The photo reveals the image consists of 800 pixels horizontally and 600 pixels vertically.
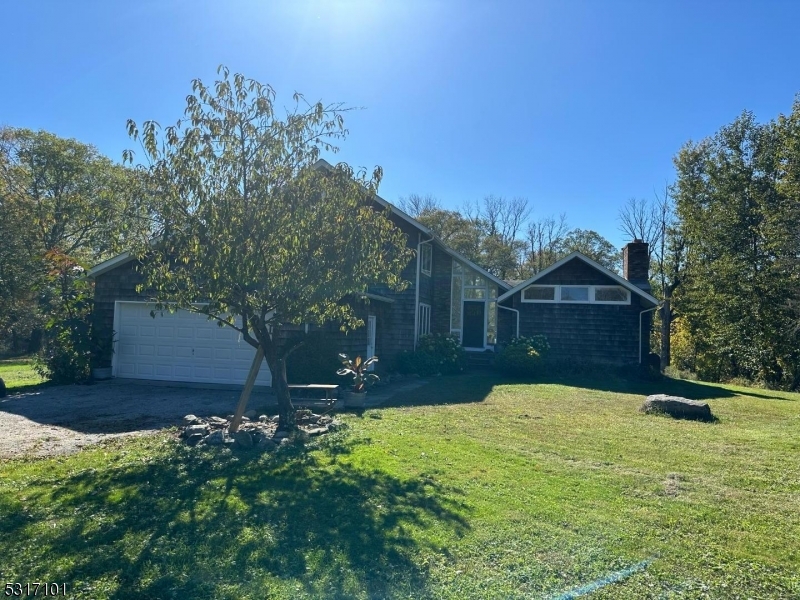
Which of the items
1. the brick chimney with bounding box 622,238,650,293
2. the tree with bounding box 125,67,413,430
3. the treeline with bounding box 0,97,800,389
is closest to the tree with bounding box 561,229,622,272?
the treeline with bounding box 0,97,800,389

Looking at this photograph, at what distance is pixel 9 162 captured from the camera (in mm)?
30938

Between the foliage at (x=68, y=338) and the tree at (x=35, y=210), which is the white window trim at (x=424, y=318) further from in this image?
the tree at (x=35, y=210)

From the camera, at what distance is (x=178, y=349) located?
1512 cm

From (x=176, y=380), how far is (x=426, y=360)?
7.74 meters

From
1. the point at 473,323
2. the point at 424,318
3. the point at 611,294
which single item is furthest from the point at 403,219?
the point at 611,294

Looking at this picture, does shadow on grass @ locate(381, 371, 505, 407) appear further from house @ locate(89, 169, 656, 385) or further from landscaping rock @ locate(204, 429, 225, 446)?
landscaping rock @ locate(204, 429, 225, 446)

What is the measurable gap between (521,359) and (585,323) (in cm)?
405

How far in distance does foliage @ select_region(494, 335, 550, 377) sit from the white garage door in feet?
27.7

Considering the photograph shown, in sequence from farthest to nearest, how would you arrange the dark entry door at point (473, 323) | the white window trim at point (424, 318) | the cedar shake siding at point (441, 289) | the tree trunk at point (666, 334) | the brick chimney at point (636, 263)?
the tree trunk at point (666, 334) < the brick chimney at point (636, 263) < the dark entry door at point (473, 323) < the cedar shake siding at point (441, 289) < the white window trim at point (424, 318)

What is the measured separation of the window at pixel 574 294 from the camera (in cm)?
2144

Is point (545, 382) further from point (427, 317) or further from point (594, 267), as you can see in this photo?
point (594, 267)

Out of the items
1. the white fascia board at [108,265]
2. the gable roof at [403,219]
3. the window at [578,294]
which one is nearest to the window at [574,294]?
the window at [578,294]

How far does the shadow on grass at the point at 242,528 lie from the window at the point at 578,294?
16.4 metres

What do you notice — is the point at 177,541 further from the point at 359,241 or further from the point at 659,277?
the point at 659,277
